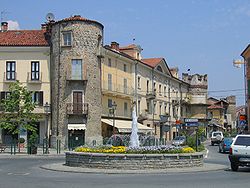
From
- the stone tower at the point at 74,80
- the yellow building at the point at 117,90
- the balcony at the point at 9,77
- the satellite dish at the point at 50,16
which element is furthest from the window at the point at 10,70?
the yellow building at the point at 117,90

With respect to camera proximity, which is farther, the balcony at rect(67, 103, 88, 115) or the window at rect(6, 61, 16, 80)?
the window at rect(6, 61, 16, 80)

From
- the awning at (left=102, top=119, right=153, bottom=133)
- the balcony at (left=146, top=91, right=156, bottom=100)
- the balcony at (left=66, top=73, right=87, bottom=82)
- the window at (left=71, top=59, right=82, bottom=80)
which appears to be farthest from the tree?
the balcony at (left=146, top=91, right=156, bottom=100)

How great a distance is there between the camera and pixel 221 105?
365 feet

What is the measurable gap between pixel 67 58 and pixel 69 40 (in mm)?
1944

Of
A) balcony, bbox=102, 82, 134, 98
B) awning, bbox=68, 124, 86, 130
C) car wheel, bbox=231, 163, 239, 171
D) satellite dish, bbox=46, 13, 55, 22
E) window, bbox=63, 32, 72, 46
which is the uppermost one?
satellite dish, bbox=46, 13, 55, 22

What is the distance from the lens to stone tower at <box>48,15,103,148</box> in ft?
153

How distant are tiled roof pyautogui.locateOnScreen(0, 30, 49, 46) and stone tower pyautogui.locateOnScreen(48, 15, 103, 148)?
2.65 meters

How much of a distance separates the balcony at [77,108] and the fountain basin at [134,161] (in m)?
25.3

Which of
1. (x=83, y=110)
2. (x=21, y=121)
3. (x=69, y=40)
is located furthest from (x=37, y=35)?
(x=21, y=121)

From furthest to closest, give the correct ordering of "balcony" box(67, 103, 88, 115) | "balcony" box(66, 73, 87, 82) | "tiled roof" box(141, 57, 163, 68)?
"tiled roof" box(141, 57, 163, 68) < "balcony" box(66, 73, 87, 82) < "balcony" box(67, 103, 88, 115)

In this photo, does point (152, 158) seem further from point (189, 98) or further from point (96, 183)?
point (189, 98)

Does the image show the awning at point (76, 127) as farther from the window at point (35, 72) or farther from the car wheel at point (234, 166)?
the car wheel at point (234, 166)

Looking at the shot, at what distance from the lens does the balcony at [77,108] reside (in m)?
46.2

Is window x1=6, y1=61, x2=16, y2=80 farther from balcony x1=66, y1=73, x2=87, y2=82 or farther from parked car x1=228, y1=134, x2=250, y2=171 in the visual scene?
parked car x1=228, y1=134, x2=250, y2=171
